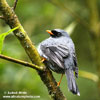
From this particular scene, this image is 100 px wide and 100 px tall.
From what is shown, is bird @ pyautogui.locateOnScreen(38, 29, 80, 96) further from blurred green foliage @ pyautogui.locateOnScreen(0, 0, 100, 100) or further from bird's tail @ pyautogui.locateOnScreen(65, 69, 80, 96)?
→ blurred green foliage @ pyautogui.locateOnScreen(0, 0, 100, 100)

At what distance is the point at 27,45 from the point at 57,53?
41.1 inches

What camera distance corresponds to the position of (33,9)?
6539 mm

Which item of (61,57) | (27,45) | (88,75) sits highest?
(27,45)

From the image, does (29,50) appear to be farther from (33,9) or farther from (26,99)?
(33,9)

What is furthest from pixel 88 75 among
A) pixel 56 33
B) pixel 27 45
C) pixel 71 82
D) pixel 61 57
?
pixel 27 45

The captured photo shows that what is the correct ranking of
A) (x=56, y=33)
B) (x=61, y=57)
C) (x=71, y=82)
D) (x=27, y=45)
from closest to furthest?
1. (x=27, y=45)
2. (x=71, y=82)
3. (x=61, y=57)
4. (x=56, y=33)

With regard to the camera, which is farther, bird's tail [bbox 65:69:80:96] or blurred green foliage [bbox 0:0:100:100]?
blurred green foliage [bbox 0:0:100:100]

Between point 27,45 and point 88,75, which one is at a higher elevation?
point 27,45

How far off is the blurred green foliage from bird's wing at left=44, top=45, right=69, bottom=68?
70cm

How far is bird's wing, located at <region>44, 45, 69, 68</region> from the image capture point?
3.97 metres

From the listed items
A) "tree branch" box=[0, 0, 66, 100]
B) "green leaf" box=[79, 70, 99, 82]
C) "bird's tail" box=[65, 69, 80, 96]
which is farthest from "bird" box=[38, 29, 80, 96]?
"green leaf" box=[79, 70, 99, 82]

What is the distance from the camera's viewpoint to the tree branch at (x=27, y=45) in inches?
119

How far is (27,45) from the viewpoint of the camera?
10.3ft

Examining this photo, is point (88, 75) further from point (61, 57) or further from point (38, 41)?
point (38, 41)
